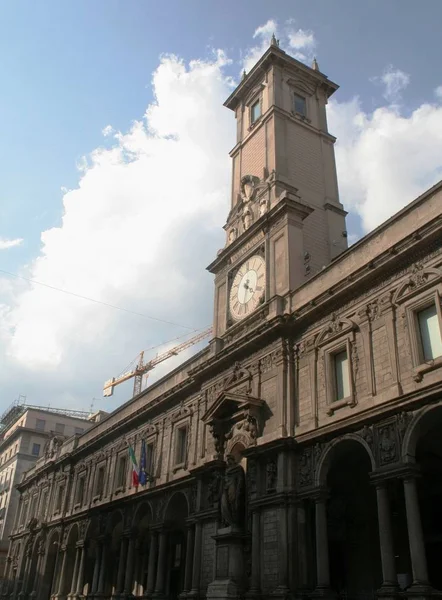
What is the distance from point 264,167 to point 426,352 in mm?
16098

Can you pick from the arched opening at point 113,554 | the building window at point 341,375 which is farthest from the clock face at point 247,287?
the arched opening at point 113,554

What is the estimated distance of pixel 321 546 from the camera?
18984 mm

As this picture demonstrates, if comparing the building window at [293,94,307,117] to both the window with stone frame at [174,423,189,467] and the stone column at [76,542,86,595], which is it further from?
the stone column at [76,542,86,595]

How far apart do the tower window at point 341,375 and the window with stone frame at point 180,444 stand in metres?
11.5

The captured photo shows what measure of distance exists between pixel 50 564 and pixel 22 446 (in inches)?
961

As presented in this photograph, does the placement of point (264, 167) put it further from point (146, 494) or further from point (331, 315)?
point (146, 494)

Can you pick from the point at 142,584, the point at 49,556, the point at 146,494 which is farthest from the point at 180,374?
the point at 49,556

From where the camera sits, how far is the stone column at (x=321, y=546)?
18453mm

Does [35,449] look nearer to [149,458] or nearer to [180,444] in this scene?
[149,458]

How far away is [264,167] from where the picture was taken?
3103cm

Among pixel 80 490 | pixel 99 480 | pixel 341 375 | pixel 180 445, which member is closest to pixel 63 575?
pixel 80 490

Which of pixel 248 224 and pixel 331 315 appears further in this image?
pixel 248 224

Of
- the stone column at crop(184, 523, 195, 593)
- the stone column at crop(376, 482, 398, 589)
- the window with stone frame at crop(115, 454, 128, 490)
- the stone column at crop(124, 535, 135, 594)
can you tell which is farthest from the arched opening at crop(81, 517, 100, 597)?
the stone column at crop(376, 482, 398, 589)

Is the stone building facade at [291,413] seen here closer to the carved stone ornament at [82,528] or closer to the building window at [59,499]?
the carved stone ornament at [82,528]
